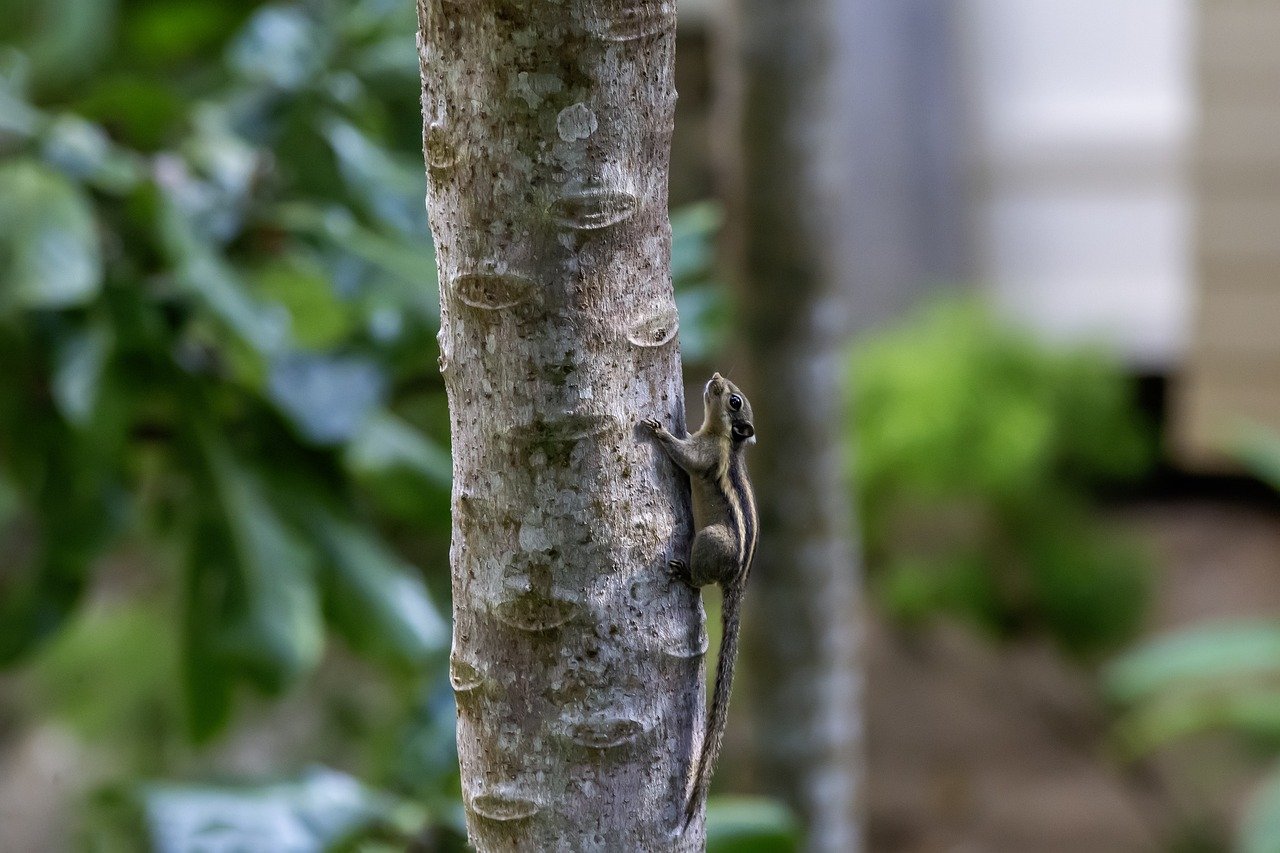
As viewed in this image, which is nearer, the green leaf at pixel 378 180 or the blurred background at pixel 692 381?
the blurred background at pixel 692 381

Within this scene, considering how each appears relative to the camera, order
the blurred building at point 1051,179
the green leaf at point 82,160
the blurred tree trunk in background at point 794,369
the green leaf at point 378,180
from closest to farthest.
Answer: the green leaf at point 82,160
the green leaf at point 378,180
the blurred tree trunk in background at point 794,369
the blurred building at point 1051,179

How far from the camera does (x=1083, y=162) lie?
741 cm

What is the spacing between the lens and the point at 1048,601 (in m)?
6.28

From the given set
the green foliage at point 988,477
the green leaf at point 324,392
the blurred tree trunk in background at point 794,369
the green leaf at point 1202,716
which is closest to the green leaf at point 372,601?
the green leaf at point 324,392

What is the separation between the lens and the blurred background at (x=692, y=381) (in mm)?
2135

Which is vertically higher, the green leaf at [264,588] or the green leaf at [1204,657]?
the green leaf at [264,588]

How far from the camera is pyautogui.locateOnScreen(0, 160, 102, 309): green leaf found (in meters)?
1.88

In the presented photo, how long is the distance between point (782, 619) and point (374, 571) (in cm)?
92

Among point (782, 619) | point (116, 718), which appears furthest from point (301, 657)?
point (116, 718)

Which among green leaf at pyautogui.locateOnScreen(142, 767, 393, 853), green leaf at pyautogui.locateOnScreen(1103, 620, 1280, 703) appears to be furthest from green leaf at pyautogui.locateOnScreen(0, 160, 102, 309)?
Result: green leaf at pyautogui.locateOnScreen(1103, 620, 1280, 703)

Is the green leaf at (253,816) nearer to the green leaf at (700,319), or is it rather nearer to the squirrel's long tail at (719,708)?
the squirrel's long tail at (719,708)

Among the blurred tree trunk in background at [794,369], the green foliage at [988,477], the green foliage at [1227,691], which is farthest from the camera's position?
the green foliage at [988,477]

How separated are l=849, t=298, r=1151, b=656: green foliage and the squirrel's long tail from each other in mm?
4656

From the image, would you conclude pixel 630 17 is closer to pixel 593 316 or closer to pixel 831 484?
pixel 593 316
